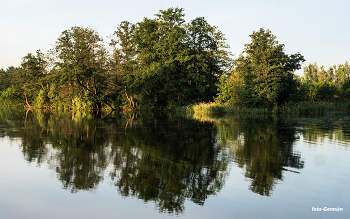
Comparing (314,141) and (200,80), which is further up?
(200,80)

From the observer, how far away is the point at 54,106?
7269 cm

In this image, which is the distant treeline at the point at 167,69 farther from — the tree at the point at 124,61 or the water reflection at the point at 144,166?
the water reflection at the point at 144,166

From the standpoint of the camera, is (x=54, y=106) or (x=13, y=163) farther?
(x=54, y=106)

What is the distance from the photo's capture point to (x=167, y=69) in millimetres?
55312

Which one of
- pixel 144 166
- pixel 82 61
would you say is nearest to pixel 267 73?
pixel 82 61

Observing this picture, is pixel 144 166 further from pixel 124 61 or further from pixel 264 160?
pixel 124 61

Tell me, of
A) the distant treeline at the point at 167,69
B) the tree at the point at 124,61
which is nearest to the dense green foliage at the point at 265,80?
the distant treeline at the point at 167,69

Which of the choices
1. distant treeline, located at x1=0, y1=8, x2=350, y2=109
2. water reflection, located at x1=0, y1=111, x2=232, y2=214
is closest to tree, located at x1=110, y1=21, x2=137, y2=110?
distant treeline, located at x1=0, y1=8, x2=350, y2=109

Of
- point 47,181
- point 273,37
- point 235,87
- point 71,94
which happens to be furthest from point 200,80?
point 47,181

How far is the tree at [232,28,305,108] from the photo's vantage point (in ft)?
161

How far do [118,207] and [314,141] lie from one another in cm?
1339

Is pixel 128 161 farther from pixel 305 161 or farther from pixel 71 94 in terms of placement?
pixel 71 94

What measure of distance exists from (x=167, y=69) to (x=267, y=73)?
17737 millimetres

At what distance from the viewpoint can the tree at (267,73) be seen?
1938 inches
